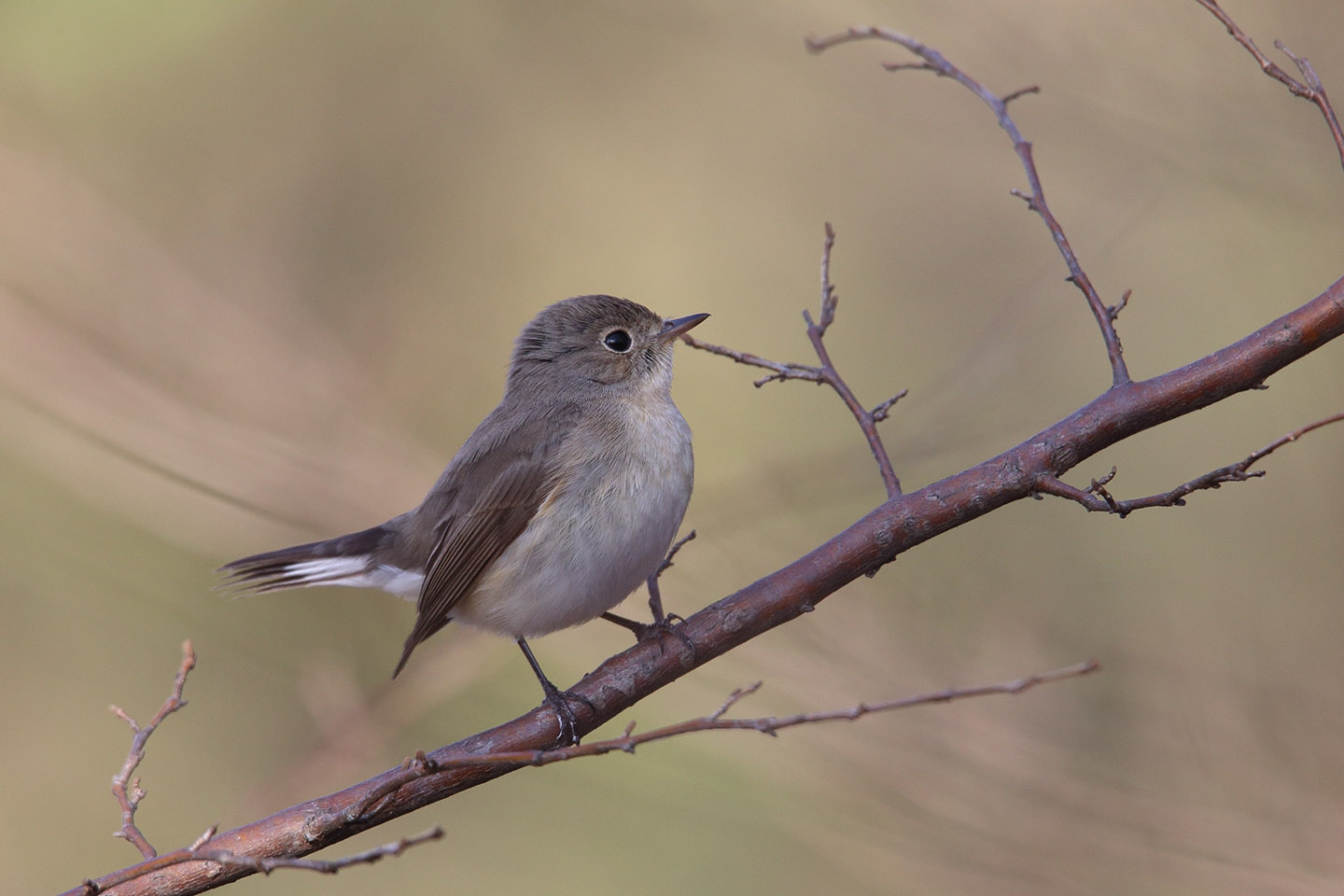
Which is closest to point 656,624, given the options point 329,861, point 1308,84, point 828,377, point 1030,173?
point 828,377

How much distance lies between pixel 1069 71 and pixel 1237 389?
2958mm

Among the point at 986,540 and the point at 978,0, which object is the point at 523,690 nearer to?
the point at 986,540

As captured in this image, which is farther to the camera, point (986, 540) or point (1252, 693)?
point (986, 540)

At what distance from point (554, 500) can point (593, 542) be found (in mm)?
248

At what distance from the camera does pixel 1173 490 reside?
2.56m

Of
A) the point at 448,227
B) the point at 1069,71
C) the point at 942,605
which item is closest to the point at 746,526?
the point at 942,605

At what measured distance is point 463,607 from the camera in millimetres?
4141

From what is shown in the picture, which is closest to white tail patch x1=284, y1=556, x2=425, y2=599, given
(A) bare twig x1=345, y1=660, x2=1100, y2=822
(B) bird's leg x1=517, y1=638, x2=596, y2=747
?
(B) bird's leg x1=517, y1=638, x2=596, y2=747

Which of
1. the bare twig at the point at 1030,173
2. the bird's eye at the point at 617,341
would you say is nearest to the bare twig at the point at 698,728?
the bare twig at the point at 1030,173

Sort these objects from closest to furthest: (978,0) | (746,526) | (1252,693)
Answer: (1252,693), (746,526), (978,0)

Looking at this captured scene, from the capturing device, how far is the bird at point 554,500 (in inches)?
149

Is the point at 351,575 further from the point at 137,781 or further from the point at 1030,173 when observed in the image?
the point at 1030,173

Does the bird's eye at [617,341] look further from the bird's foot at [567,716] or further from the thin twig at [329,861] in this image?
the thin twig at [329,861]

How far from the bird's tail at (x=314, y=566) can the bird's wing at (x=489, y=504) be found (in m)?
0.56
